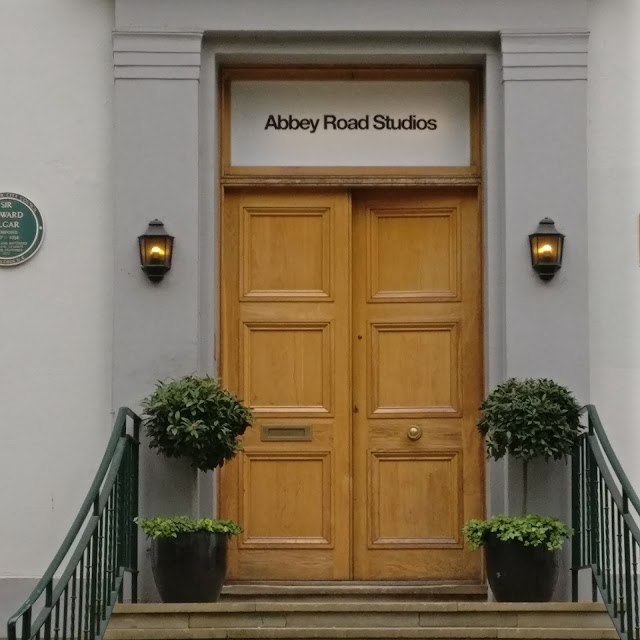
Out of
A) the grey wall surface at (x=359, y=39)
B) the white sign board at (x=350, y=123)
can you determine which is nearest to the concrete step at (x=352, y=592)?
the grey wall surface at (x=359, y=39)

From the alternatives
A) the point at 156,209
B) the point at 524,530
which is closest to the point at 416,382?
the point at 524,530

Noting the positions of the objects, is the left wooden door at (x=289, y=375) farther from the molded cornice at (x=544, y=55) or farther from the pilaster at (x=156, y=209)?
the molded cornice at (x=544, y=55)

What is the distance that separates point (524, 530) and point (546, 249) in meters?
1.77

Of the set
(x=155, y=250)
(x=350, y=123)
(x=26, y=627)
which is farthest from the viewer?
(x=350, y=123)

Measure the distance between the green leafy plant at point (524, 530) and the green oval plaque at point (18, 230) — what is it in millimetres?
3195

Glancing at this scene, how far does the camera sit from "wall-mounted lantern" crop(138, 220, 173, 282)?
893cm

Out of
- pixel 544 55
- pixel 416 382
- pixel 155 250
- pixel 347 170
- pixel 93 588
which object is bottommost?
pixel 93 588

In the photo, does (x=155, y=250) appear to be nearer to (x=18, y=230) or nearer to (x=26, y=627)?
(x=18, y=230)

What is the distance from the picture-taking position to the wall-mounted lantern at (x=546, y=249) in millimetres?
8922

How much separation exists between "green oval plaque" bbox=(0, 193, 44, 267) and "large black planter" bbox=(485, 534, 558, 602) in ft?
11.1

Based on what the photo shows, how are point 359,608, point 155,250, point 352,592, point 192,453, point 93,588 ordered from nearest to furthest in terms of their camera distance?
point 93,588
point 359,608
point 192,453
point 155,250
point 352,592

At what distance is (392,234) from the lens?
956 cm

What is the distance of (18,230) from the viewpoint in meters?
9.14

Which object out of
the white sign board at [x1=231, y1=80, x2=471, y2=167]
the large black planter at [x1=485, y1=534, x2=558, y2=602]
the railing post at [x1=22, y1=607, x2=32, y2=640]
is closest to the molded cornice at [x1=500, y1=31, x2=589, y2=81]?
the white sign board at [x1=231, y1=80, x2=471, y2=167]
